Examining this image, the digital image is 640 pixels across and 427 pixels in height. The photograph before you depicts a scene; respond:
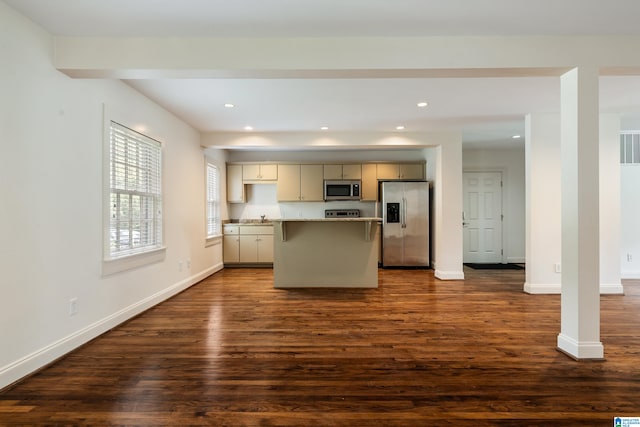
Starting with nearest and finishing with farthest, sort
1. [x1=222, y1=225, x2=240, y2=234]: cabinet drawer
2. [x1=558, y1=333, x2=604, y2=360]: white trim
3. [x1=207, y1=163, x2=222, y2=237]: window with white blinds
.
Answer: [x1=558, y1=333, x2=604, y2=360]: white trim
[x1=207, y1=163, x2=222, y2=237]: window with white blinds
[x1=222, y1=225, x2=240, y2=234]: cabinet drawer

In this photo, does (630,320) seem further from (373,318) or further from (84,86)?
(84,86)

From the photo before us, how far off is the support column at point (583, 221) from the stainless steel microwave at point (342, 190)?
4411mm

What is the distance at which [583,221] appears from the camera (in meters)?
2.46

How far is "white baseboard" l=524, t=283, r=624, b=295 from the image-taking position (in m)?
4.45

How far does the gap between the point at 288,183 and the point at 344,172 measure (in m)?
1.20

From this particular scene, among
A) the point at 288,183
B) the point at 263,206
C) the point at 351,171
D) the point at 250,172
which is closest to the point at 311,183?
the point at 288,183

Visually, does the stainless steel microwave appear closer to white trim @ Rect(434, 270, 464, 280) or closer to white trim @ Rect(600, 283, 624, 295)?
white trim @ Rect(434, 270, 464, 280)

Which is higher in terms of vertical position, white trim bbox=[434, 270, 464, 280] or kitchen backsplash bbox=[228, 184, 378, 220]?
kitchen backsplash bbox=[228, 184, 378, 220]

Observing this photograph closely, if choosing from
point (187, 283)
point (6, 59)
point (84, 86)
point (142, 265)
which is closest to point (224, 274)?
point (187, 283)

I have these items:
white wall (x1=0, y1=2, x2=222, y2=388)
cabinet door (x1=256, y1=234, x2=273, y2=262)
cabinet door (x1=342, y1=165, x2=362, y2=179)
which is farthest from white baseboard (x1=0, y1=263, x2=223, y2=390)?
cabinet door (x1=342, y1=165, x2=362, y2=179)

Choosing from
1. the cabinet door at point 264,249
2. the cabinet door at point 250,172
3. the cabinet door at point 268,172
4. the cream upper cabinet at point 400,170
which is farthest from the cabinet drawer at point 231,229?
the cream upper cabinet at point 400,170

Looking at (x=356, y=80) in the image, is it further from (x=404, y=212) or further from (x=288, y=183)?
(x=288, y=183)

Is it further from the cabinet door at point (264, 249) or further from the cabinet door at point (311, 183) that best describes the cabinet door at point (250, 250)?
the cabinet door at point (311, 183)

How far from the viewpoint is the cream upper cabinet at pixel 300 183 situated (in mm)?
6891
